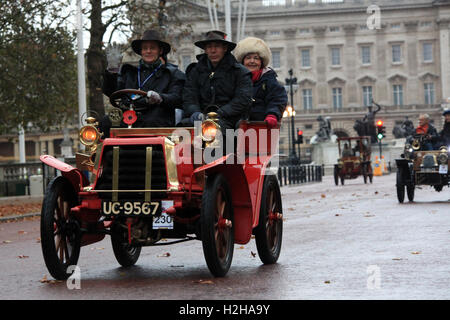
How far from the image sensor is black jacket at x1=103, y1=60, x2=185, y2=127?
801 centimetres

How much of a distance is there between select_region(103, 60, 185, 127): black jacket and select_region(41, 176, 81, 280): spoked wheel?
1.02 metres

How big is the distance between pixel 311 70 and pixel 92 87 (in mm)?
84636

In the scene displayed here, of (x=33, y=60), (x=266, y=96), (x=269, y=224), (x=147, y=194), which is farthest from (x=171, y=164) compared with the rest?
(x=33, y=60)

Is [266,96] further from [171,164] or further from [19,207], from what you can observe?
[19,207]

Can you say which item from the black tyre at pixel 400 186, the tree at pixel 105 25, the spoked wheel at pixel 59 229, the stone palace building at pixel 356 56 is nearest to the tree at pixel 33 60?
the tree at pixel 105 25

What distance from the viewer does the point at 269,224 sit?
8594mm

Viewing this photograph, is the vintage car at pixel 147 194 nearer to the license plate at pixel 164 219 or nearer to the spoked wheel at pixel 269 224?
the license plate at pixel 164 219

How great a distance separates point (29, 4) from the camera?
26203 mm

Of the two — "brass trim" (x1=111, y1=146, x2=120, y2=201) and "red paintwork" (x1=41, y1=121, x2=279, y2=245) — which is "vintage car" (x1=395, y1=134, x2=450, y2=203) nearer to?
"red paintwork" (x1=41, y1=121, x2=279, y2=245)

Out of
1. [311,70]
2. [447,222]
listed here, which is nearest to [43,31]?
[447,222]

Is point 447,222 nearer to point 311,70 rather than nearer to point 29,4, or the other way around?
point 29,4

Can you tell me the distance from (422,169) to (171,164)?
1329 cm

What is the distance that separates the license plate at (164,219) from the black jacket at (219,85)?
1.13 m

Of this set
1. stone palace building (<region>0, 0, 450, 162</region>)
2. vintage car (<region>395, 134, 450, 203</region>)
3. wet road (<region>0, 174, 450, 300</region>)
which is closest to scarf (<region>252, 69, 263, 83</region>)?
wet road (<region>0, 174, 450, 300</region>)
